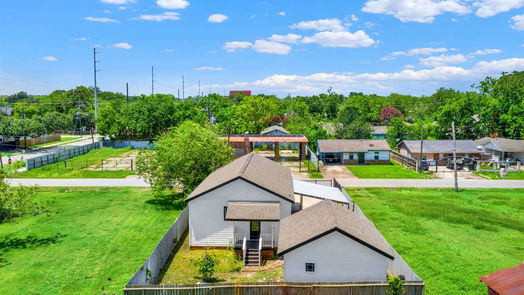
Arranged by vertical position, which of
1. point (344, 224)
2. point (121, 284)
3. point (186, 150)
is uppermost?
point (186, 150)

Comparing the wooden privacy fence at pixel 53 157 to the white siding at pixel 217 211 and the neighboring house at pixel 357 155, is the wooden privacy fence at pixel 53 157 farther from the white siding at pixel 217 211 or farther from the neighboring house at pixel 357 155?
the neighboring house at pixel 357 155

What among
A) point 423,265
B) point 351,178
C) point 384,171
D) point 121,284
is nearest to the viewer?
point 121,284

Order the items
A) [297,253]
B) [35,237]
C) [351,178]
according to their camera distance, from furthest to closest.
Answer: [351,178], [35,237], [297,253]

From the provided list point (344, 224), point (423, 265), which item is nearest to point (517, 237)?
point (423, 265)

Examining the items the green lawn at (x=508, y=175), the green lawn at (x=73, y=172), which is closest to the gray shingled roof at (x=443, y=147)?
the green lawn at (x=508, y=175)

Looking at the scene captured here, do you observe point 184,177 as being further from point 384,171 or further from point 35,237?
point 384,171

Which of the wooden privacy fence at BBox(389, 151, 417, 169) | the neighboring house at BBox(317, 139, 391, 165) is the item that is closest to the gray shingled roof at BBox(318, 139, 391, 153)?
the neighboring house at BBox(317, 139, 391, 165)

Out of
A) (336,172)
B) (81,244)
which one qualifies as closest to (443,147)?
(336,172)
